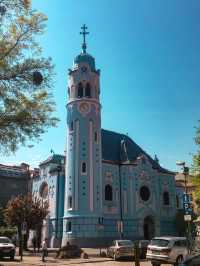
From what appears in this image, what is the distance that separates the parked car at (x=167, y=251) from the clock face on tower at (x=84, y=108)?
96.6 feet

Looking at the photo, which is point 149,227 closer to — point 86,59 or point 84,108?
point 84,108

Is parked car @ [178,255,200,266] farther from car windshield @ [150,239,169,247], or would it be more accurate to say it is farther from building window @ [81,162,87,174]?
building window @ [81,162,87,174]

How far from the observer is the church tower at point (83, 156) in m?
45.8

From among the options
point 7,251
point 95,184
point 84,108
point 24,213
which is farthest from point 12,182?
point 7,251

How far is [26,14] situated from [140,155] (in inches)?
1506

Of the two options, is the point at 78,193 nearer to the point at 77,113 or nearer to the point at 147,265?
the point at 77,113

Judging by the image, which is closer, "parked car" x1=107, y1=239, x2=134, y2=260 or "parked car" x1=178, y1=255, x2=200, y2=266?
"parked car" x1=178, y1=255, x2=200, y2=266

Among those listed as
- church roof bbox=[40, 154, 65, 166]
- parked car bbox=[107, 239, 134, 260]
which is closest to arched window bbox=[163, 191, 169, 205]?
church roof bbox=[40, 154, 65, 166]

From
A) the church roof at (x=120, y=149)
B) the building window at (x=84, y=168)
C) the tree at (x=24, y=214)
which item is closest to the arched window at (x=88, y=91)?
the church roof at (x=120, y=149)

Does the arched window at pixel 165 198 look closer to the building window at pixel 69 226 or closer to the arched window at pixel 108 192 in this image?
the arched window at pixel 108 192

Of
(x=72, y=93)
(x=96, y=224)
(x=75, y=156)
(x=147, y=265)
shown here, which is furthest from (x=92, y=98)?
(x=147, y=265)

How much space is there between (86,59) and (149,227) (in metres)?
25.3

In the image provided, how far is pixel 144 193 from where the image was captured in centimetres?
5394

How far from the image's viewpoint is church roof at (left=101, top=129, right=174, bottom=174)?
177ft
